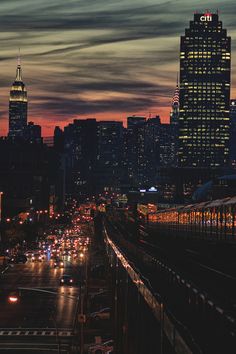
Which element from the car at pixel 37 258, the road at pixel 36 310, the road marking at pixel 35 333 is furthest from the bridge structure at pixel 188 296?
the car at pixel 37 258

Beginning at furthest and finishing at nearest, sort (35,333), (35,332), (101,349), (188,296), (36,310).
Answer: (36,310), (35,332), (35,333), (101,349), (188,296)

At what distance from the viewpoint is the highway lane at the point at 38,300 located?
59781mm

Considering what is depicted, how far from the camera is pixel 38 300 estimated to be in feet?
246

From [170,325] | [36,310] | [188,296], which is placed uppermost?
[188,296]

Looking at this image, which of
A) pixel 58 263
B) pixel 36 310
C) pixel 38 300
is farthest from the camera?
pixel 58 263

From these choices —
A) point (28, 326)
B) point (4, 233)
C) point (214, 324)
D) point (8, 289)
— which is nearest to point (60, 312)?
point (28, 326)

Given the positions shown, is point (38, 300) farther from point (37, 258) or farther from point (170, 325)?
point (170, 325)

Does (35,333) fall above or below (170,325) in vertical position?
below

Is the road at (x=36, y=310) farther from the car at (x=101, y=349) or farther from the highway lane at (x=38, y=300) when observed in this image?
the car at (x=101, y=349)

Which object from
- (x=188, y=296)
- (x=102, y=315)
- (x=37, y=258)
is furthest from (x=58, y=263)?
(x=188, y=296)

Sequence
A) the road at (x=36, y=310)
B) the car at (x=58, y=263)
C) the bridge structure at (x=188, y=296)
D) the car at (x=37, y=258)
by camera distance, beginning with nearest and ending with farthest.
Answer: the bridge structure at (x=188, y=296) < the road at (x=36, y=310) < the car at (x=58, y=263) < the car at (x=37, y=258)

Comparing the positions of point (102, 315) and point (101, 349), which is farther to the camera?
point (102, 315)

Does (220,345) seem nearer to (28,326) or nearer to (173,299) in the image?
(173,299)

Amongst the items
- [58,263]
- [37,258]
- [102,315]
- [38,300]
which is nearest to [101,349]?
Result: [102,315]
